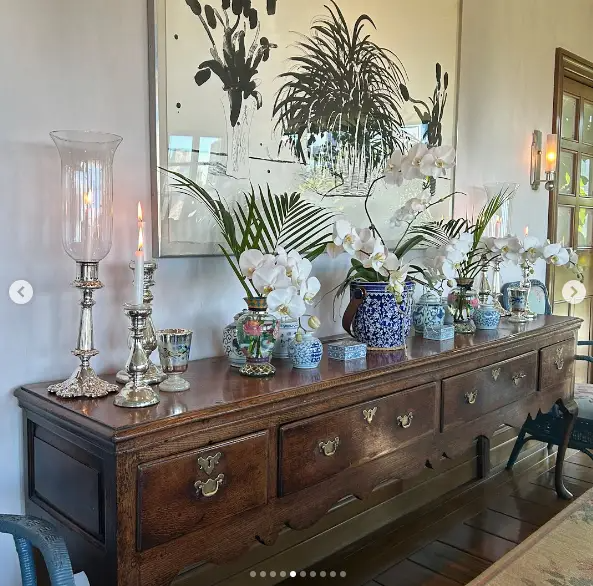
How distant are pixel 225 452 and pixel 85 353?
0.40 m

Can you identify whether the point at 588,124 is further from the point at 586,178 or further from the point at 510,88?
the point at 510,88

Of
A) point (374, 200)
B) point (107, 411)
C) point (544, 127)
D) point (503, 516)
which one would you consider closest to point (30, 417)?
point (107, 411)

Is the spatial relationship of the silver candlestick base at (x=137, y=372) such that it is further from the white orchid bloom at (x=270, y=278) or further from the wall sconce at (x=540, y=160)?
the wall sconce at (x=540, y=160)

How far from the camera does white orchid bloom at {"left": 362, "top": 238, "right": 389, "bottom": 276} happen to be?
6.26ft

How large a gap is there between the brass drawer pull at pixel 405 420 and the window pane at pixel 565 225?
239 cm

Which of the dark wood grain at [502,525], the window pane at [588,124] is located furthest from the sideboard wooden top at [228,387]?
the window pane at [588,124]

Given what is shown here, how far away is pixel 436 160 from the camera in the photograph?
6.76 feet

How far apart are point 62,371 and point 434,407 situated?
1102mm

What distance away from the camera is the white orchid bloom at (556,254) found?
249 centimetres

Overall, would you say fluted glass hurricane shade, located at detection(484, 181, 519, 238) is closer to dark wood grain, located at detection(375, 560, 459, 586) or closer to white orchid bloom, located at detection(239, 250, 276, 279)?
dark wood grain, located at detection(375, 560, 459, 586)

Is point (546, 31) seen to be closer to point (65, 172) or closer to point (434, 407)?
point (434, 407)

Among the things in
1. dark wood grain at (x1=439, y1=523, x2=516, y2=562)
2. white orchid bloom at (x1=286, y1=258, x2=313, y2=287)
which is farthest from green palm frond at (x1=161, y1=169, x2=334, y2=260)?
dark wood grain at (x1=439, y1=523, x2=516, y2=562)

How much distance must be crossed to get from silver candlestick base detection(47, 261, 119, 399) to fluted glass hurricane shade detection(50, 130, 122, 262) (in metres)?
0.04

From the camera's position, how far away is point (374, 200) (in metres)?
2.40
